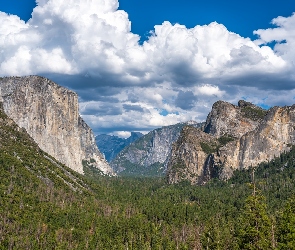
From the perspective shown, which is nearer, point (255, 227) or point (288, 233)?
point (255, 227)

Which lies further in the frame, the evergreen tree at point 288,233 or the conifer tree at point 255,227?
the evergreen tree at point 288,233

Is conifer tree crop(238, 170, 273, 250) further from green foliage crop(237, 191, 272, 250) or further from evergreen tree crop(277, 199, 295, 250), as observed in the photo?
evergreen tree crop(277, 199, 295, 250)

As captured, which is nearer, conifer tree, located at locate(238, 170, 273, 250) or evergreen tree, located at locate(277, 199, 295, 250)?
conifer tree, located at locate(238, 170, 273, 250)

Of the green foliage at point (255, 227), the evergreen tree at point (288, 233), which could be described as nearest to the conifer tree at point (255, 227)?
the green foliage at point (255, 227)

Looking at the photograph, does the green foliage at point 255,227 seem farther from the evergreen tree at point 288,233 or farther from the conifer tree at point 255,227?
the evergreen tree at point 288,233

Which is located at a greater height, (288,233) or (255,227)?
(255,227)

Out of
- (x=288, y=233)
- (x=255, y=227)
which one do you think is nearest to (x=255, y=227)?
(x=255, y=227)

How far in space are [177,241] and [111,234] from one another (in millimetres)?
28530

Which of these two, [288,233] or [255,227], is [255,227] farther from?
[288,233]

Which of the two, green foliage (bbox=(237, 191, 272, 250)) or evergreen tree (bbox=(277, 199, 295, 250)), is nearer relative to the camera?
green foliage (bbox=(237, 191, 272, 250))

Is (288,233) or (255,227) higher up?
(255,227)

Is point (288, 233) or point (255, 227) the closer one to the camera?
point (255, 227)

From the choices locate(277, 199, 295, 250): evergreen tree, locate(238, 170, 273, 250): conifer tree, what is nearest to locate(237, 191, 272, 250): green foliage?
locate(238, 170, 273, 250): conifer tree

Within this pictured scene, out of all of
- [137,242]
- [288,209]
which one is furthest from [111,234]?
[288,209]
